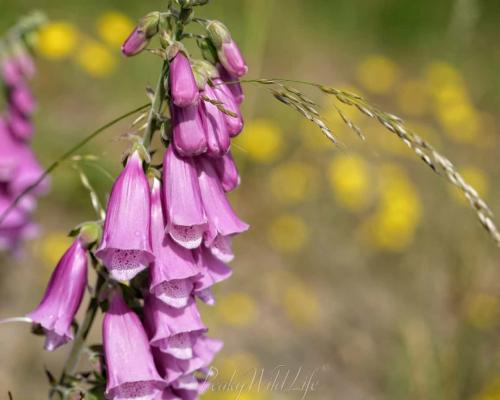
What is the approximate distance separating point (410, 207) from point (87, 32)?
139 inches

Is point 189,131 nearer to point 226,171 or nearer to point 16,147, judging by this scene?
point 226,171

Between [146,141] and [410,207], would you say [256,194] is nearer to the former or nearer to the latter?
[410,207]

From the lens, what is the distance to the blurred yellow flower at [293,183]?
16.2 ft

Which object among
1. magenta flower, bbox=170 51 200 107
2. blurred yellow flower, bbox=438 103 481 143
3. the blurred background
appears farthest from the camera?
blurred yellow flower, bbox=438 103 481 143

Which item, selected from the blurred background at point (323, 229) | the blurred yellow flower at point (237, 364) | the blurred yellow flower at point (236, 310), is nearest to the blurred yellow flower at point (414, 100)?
the blurred background at point (323, 229)

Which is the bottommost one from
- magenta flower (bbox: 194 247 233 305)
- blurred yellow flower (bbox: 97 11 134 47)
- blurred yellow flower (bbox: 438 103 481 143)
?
magenta flower (bbox: 194 247 233 305)

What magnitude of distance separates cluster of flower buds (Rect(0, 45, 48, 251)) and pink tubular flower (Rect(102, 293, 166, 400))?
1.36m

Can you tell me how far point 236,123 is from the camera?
1302 mm

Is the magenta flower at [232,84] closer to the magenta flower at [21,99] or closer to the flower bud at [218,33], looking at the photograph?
the flower bud at [218,33]

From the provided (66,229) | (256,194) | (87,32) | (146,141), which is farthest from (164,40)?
(87,32)

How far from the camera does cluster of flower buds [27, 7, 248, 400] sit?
50.0 inches

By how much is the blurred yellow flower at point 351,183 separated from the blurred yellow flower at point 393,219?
12 cm

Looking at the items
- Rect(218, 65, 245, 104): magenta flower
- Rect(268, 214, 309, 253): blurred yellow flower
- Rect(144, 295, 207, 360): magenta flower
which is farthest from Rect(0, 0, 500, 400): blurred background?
Rect(144, 295, 207, 360): magenta flower

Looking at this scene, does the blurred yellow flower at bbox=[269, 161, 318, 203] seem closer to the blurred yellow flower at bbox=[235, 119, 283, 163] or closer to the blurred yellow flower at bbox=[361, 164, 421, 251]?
the blurred yellow flower at bbox=[235, 119, 283, 163]
